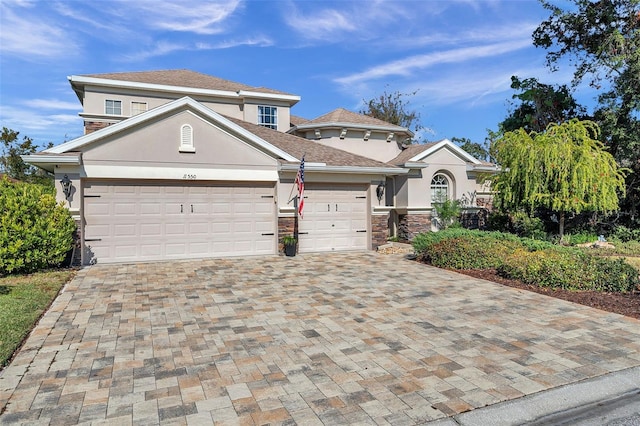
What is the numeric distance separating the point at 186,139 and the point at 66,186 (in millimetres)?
3240

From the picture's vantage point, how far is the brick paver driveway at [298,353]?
11.2ft

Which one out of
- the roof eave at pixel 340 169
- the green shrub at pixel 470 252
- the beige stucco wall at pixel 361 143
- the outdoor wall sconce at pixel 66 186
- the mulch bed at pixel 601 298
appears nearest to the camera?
the mulch bed at pixel 601 298

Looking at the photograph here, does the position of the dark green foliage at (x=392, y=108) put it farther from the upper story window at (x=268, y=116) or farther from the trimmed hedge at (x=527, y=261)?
the trimmed hedge at (x=527, y=261)

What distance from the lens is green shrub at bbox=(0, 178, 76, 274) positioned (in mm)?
8680

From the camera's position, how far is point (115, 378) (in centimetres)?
395

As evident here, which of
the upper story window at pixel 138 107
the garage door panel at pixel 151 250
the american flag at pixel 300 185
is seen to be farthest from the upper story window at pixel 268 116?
the garage door panel at pixel 151 250

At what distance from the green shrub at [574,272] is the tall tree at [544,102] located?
12.0 m

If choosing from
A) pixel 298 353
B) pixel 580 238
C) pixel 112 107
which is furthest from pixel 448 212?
pixel 112 107

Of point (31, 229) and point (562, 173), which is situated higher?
point (562, 173)

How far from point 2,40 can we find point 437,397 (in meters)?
12.8

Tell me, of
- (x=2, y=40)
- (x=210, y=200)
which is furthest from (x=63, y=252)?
(x=2, y=40)

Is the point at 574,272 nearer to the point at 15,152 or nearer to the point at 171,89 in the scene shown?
the point at 171,89

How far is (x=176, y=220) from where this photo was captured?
11234mm

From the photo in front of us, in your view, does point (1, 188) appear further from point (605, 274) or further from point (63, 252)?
point (605, 274)
